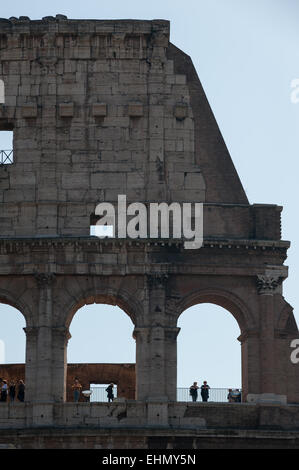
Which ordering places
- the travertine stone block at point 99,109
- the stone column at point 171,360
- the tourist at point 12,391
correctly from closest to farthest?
the stone column at point 171,360 → the travertine stone block at point 99,109 → the tourist at point 12,391

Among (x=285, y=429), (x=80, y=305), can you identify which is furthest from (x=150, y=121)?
(x=285, y=429)

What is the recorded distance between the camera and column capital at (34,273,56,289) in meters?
54.6

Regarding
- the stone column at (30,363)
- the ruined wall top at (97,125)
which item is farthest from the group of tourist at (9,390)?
the ruined wall top at (97,125)

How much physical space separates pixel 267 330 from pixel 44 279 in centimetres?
655

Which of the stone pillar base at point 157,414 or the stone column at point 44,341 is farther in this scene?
the stone column at point 44,341

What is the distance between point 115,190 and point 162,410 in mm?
6730

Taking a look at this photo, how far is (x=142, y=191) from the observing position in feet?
183

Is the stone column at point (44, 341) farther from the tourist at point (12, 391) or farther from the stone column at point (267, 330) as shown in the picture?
the stone column at point (267, 330)

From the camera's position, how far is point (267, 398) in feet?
177

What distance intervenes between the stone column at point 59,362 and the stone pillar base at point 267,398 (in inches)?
209

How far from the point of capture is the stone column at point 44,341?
53.8 metres

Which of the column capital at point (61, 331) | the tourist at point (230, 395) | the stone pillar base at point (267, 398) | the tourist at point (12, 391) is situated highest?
the column capital at point (61, 331)

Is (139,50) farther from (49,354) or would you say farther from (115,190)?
(49,354)

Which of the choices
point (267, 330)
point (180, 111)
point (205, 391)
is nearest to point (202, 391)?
point (205, 391)
